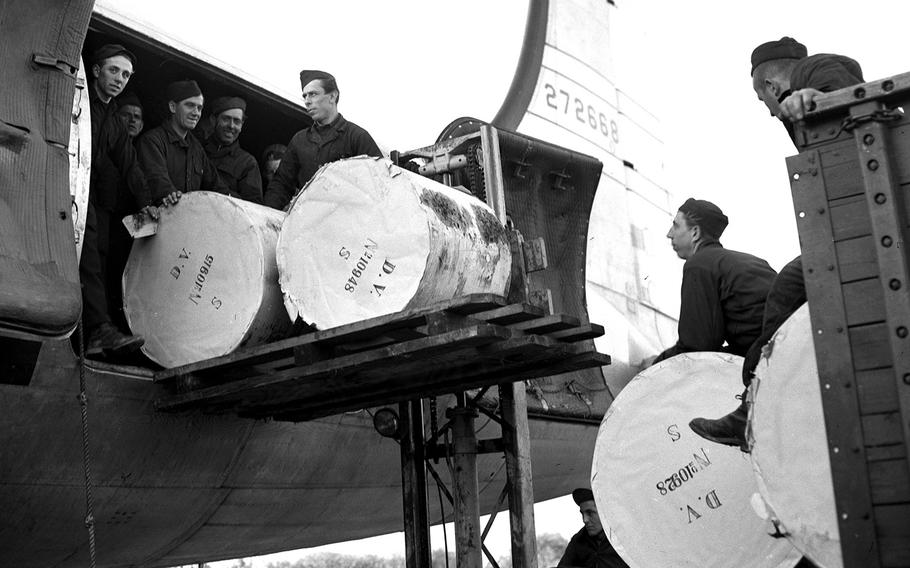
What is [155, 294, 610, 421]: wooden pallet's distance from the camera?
17.2ft

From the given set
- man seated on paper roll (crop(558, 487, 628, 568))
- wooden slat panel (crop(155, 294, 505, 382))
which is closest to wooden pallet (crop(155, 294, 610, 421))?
wooden slat panel (crop(155, 294, 505, 382))

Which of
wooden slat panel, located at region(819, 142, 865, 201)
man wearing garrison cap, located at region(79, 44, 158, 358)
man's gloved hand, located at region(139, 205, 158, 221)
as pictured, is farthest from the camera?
man's gloved hand, located at region(139, 205, 158, 221)

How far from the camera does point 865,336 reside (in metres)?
3.07

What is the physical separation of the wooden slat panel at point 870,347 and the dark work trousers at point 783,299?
90 cm

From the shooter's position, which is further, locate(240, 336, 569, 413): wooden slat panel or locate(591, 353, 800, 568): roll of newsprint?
locate(240, 336, 569, 413): wooden slat panel

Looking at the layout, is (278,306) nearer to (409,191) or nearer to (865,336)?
(409,191)

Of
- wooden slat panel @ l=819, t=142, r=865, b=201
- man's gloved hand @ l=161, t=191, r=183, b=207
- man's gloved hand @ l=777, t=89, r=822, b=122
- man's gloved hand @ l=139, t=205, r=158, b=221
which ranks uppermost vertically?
man's gloved hand @ l=161, t=191, r=183, b=207

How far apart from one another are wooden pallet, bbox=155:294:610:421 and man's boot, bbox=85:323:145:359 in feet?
0.97

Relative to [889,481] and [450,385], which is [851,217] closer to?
[889,481]

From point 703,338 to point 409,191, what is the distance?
5.86 feet

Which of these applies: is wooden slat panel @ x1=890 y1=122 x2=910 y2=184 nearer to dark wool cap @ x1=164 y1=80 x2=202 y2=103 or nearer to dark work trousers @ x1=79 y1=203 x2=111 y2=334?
dark work trousers @ x1=79 y1=203 x2=111 y2=334

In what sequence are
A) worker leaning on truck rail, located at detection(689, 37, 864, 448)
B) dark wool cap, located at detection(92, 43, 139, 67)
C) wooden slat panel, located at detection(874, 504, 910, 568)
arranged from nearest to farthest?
wooden slat panel, located at detection(874, 504, 910, 568)
worker leaning on truck rail, located at detection(689, 37, 864, 448)
dark wool cap, located at detection(92, 43, 139, 67)

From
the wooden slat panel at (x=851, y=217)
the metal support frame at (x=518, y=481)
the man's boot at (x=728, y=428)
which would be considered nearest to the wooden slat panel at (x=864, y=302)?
the wooden slat panel at (x=851, y=217)

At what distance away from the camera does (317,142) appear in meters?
7.28
